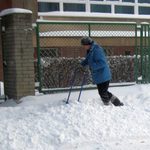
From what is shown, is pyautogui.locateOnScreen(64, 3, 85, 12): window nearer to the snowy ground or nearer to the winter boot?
the snowy ground

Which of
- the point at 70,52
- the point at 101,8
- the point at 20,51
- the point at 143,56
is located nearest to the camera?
the point at 20,51

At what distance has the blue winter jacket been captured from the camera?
767 cm

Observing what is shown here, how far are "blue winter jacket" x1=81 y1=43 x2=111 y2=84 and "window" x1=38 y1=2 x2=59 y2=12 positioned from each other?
7.80 metres

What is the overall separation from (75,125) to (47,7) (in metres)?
9.17

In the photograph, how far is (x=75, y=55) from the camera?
10.3m

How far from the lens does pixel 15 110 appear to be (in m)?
7.74

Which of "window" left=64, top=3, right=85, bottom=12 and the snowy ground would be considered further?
"window" left=64, top=3, right=85, bottom=12

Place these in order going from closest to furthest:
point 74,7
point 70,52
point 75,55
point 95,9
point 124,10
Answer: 1. point 75,55
2. point 70,52
3. point 74,7
4. point 95,9
5. point 124,10

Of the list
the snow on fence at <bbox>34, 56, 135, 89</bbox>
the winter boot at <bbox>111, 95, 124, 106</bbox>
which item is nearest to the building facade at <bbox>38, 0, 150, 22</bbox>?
the snow on fence at <bbox>34, 56, 135, 89</bbox>

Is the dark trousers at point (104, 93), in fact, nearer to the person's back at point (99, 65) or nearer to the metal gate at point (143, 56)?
the person's back at point (99, 65)

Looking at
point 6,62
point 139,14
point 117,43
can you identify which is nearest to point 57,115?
point 6,62

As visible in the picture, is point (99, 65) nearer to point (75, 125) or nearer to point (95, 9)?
point (75, 125)

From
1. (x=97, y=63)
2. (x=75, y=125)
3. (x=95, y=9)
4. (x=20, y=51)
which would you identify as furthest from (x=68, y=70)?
(x=95, y=9)

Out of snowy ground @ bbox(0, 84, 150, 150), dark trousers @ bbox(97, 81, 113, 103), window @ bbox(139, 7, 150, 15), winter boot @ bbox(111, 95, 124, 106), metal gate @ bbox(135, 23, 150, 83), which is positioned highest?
window @ bbox(139, 7, 150, 15)
